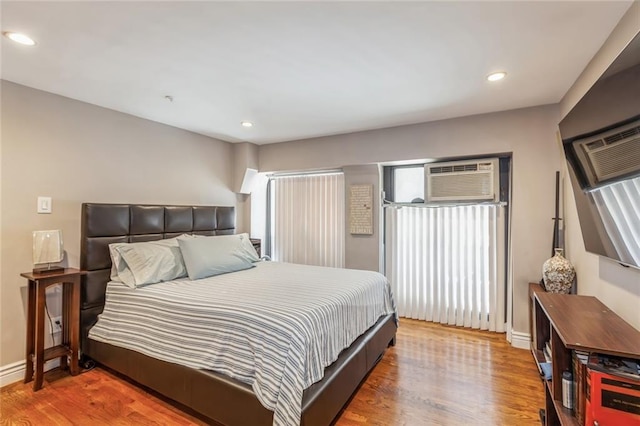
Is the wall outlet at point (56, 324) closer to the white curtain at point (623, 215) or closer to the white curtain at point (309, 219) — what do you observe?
the white curtain at point (309, 219)

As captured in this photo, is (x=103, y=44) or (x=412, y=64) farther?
(x=412, y=64)

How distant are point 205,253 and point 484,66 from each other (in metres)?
2.75

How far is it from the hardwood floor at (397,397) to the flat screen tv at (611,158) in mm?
1193

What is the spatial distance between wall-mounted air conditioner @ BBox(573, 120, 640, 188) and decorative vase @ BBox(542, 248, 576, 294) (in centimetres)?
89

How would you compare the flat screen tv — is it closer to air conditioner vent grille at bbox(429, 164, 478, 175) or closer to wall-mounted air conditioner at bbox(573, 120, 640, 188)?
wall-mounted air conditioner at bbox(573, 120, 640, 188)


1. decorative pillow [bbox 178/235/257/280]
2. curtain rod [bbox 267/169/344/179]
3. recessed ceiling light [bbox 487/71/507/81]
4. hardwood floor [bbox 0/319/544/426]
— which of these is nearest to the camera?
hardwood floor [bbox 0/319/544/426]

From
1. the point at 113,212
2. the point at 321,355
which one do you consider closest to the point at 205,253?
the point at 113,212

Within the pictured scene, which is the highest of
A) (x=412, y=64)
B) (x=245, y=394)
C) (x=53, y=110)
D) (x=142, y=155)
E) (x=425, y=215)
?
(x=412, y=64)

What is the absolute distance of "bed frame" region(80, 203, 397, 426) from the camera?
64.5 inches

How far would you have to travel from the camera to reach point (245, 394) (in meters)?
1.60

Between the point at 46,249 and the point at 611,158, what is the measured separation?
370 cm

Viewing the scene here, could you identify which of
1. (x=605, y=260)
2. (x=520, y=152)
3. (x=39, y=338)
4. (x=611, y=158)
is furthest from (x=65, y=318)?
(x=520, y=152)

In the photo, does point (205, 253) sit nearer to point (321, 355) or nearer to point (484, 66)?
point (321, 355)

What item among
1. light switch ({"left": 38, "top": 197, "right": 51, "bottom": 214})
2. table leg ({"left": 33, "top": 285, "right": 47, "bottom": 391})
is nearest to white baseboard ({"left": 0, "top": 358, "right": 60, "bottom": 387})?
table leg ({"left": 33, "top": 285, "right": 47, "bottom": 391})
